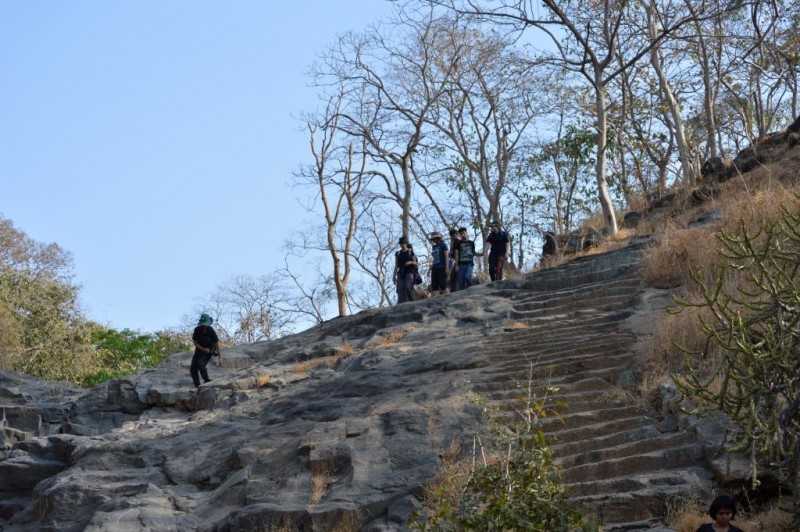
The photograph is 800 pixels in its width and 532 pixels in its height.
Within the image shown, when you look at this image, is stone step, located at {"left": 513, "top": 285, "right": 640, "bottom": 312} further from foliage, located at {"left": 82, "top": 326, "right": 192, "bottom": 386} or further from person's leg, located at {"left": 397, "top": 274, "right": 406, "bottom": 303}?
foliage, located at {"left": 82, "top": 326, "right": 192, "bottom": 386}

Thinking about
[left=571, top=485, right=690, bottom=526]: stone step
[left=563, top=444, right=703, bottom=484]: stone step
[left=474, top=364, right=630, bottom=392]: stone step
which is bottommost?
[left=571, top=485, right=690, bottom=526]: stone step

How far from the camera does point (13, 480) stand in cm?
1585

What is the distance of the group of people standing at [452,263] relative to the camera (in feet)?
71.9

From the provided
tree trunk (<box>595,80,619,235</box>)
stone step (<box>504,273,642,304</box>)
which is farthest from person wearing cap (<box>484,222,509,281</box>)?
tree trunk (<box>595,80,619,235</box>)

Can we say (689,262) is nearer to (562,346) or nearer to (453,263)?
(562,346)

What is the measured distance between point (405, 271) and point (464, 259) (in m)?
1.28

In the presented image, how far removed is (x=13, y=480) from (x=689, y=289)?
9.98 m

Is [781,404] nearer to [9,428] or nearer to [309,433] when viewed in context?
[309,433]

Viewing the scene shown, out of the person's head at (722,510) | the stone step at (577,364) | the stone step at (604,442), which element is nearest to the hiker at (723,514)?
the person's head at (722,510)

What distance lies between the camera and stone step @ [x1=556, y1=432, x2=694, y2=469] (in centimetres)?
1107

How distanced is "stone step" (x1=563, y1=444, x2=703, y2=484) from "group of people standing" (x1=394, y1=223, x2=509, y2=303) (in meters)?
11.1

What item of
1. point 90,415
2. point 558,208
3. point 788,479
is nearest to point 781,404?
point 788,479

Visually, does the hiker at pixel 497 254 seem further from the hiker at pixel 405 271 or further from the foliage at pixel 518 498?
the foliage at pixel 518 498

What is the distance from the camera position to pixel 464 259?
21922 millimetres
